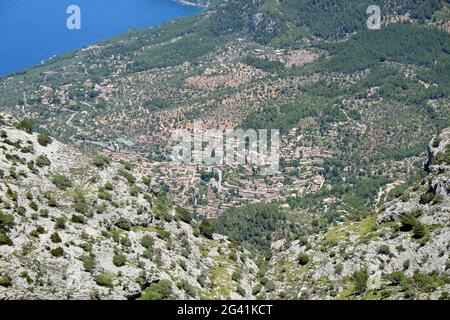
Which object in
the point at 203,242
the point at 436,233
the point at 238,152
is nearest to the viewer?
the point at 436,233

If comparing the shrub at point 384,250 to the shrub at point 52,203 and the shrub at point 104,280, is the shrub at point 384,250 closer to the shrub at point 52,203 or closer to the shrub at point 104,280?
the shrub at point 104,280

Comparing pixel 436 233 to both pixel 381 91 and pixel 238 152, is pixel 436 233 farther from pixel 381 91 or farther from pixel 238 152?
pixel 381 91

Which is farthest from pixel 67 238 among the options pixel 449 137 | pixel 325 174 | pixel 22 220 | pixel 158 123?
pixel 158 123

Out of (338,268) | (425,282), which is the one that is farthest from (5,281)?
(338,268)

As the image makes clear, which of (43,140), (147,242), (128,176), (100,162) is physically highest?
(43,140)

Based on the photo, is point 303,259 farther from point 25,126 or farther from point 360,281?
point 25,126

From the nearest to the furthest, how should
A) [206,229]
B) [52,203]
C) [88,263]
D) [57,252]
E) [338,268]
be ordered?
[57,252] → [88,263] → [52,203] → [338,268] → [206,229]

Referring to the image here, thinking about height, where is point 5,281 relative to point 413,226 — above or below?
below
